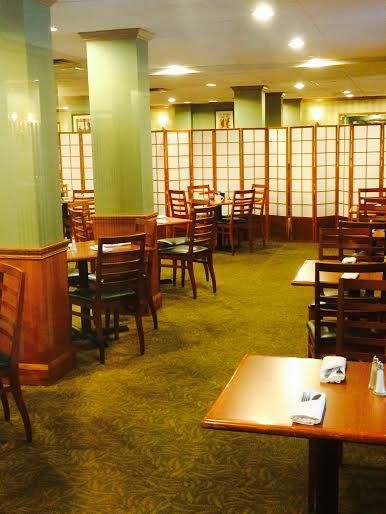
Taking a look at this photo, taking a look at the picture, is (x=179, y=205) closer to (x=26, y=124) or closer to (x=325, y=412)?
(x=26, y=124)

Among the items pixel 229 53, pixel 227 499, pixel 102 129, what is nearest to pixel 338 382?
pixel 227 499

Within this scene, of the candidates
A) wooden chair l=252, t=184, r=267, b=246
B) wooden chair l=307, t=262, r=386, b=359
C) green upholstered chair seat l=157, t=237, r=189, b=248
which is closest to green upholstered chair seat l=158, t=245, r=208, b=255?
green upholstered chair seat l=157, t=237, r=189, b=248

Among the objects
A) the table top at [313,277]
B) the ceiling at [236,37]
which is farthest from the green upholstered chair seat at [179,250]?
the table top at [313,277]

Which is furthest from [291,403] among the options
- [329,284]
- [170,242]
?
[170,242]

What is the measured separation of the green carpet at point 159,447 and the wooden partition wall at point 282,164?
509cm

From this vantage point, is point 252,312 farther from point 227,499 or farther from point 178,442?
point 227,499

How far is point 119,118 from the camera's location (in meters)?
5.77

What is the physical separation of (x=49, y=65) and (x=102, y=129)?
174 centimetres

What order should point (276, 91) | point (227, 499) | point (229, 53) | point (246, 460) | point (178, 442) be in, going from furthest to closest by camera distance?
point (276, 91), point (229, 53), point (178, 442), point (246, 460), point (227, 499)

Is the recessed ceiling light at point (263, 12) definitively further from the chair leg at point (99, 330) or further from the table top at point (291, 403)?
the table top at point (291, 403)

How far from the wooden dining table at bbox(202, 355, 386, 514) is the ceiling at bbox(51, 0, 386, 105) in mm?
3703

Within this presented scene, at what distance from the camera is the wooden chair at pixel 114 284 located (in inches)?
174

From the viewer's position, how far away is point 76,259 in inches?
180

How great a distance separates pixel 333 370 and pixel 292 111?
45.3 ft
